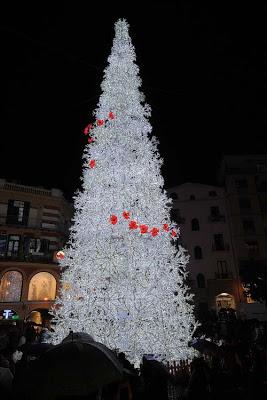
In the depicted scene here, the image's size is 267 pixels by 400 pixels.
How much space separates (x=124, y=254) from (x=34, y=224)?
2004cm

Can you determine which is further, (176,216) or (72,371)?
(176,216)

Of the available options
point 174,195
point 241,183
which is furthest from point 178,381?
point 241,183

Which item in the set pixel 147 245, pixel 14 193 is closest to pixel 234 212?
pixel 14 193

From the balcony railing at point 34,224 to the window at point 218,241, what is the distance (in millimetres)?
17293

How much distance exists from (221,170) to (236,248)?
465 inches

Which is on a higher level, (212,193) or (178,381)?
(212,193)

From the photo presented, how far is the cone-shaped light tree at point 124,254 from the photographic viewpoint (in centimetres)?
991

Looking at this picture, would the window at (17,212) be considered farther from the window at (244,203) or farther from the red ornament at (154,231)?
the window at (244,203)

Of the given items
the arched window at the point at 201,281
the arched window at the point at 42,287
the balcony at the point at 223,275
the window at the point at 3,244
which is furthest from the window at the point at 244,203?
the window at the point at 3,244

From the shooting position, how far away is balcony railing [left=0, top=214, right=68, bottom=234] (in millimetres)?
27578

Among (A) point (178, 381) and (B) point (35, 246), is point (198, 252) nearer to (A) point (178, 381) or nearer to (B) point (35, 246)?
(B) point (35, 246)

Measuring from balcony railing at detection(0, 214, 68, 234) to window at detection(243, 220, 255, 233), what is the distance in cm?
2048

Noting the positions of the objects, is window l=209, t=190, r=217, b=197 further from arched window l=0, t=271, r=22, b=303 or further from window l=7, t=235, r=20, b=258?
arched window l=0, t=271, r=22, b=303

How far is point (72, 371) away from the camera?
3355 millimetres
